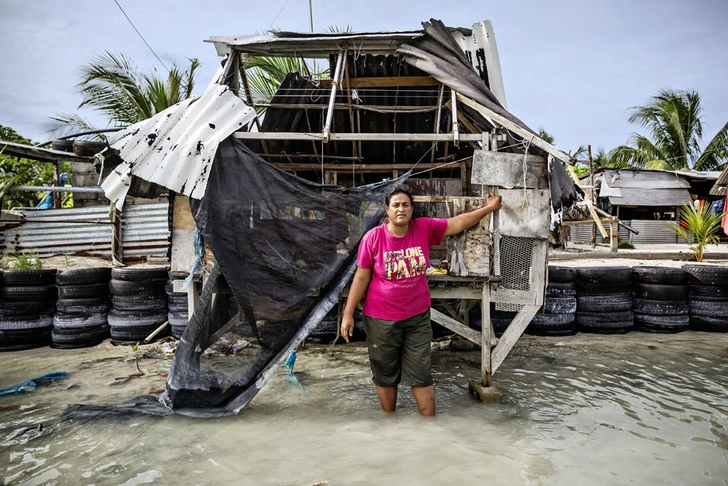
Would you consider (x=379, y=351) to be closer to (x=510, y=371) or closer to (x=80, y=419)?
(x=510, y=371)

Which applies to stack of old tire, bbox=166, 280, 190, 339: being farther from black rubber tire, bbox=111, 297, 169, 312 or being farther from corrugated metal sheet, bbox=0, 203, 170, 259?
corrugated metal sheet, bbox=0, 203, 170, 259

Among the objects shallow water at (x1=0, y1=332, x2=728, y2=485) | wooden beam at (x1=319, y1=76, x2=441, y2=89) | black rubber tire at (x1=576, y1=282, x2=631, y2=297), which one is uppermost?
wooden beam at (x1=319, y1=76, x2=441, y2=89)

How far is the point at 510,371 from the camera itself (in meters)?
5.27

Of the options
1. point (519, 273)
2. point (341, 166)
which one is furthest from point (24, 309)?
point (519, 273)

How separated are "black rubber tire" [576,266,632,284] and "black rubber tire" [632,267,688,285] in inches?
10.2

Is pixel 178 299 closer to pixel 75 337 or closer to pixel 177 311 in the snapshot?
pixel 177 311

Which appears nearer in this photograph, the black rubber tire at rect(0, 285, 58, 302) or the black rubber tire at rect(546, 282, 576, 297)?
the black rubber tire at rect(0, 285, 58, 302)

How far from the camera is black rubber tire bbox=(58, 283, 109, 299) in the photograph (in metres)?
6.36

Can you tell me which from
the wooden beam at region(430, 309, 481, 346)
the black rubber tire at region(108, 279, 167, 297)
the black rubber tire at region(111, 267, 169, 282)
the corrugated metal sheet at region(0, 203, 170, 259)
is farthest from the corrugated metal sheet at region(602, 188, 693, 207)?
the black rubber tire at region(108, 279, 167, 297)

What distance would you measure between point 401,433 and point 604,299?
4.71m

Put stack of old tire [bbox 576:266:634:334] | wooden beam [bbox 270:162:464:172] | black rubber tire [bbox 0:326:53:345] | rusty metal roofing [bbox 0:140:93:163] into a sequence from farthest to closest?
rusty metal roofing [bbox 0:140:93:163], wooden beam [bbox 270:162:464:172], stack of old tire [bbox 576:266:634:334], black rubber tire [bbox 0:326:53:345]

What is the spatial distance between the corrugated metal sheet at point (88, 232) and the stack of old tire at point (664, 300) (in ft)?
27.7

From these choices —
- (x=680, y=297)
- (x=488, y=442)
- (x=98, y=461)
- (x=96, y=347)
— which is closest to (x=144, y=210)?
(x=96, y=347)

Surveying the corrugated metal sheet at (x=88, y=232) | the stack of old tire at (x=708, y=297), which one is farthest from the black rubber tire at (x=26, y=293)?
the stack of old tire at (x=708, y=297)
